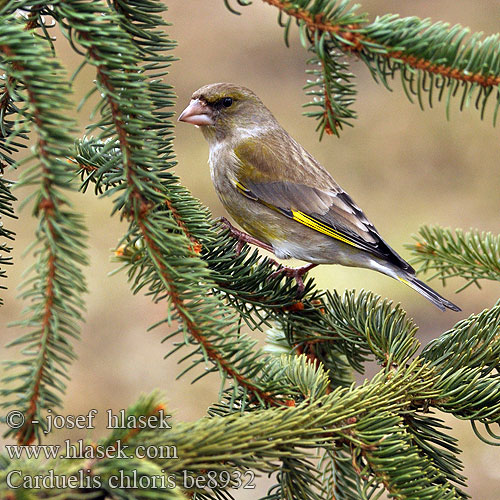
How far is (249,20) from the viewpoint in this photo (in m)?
9.27

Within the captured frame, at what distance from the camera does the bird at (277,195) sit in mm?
3299

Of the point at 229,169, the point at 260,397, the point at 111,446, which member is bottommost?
the point at 111,446

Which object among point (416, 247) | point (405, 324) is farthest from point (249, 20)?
point (405, 324)

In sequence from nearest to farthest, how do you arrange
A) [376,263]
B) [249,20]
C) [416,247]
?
[416,247] < [376,263] < [249,20]

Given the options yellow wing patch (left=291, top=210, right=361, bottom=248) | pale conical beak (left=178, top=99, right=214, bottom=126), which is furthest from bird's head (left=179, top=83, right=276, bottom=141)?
yellow wing patch (left=291, top=210, right=361, bottom=248)

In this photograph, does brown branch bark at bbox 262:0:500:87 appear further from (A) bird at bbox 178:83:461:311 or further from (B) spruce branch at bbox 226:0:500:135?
(A) bird at bbox 178:83:461:311

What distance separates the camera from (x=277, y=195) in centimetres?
336

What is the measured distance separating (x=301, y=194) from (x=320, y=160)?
433cm

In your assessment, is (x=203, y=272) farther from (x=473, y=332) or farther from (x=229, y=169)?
(x=229, y=169)

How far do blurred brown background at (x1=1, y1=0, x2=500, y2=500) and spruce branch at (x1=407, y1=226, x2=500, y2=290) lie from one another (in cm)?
263

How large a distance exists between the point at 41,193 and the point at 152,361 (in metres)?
4.68

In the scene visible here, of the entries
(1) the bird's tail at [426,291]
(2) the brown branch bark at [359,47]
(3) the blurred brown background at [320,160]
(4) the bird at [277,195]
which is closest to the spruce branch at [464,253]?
(1) the bird's tail at [426,291]

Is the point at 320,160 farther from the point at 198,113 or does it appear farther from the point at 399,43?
the point at 399,43

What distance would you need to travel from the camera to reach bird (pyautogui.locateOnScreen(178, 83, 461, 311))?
3.30 meters
